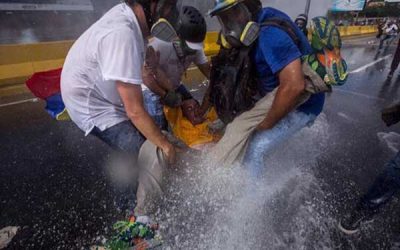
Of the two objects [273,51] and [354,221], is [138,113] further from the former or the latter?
[354,221]

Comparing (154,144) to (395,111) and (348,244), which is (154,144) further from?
(395,111)

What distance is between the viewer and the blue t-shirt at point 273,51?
1.82 meters

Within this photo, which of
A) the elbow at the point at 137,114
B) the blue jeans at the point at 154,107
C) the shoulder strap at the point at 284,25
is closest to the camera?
the elbow at the point at 137,114

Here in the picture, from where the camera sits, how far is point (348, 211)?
2.75m

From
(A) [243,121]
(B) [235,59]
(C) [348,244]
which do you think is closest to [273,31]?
(B) [235,59]

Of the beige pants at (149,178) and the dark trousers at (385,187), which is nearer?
the beige pants at (149,178)

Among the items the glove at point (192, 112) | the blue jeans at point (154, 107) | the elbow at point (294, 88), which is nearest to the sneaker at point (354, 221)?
the elbow at point (294, 88)

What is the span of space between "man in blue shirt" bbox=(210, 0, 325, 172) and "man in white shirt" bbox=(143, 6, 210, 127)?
232 mm

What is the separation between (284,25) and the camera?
1.91 metres

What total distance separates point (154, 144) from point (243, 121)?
26.3 inches

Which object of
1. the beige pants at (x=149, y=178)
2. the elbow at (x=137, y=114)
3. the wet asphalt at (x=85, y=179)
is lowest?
the wet asphalt at (x=85, y=179)

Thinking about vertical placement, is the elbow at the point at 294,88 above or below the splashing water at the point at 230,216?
above

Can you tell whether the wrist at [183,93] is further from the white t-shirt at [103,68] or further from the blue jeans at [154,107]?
the white t-shirt at [103,68]

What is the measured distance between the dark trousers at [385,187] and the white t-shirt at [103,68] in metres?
1.99
